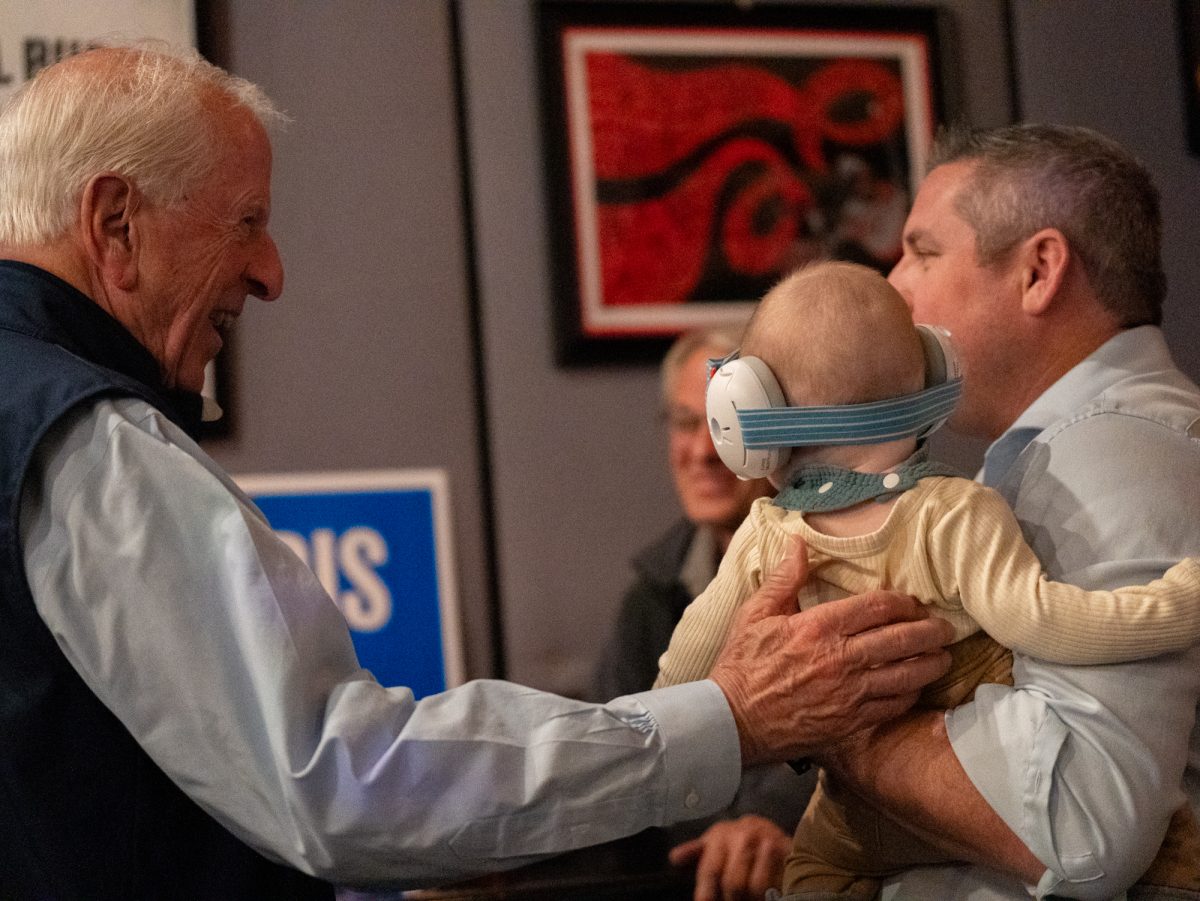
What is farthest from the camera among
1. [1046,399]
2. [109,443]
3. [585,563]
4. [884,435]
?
[585,563]

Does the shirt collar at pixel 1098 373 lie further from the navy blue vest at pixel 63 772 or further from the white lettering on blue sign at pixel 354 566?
the white lettering on blue sign at pixel 354 566

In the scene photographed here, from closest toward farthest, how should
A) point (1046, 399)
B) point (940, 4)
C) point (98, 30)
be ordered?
point (1046, 399) → point (98, 30) → point (940, 4)

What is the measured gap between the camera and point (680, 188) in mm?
3281

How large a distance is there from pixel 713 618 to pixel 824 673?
169 millimetres

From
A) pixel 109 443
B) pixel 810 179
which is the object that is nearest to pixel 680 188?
pixel 810 179

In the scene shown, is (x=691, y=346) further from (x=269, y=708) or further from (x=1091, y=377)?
(x=269, y=708)

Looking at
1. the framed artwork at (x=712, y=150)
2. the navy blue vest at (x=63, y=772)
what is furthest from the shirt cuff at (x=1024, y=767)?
the framed artwork at (x=712, y=150)

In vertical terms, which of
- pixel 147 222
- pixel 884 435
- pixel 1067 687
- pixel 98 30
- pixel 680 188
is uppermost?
pixel 98 30

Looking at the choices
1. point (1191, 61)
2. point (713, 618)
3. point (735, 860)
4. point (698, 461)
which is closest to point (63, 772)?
point (713, 618)

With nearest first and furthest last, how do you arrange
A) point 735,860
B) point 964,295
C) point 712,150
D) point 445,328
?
point 964,295 → point 735,860 → point 445,328 → point 712,150

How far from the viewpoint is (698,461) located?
118 inches

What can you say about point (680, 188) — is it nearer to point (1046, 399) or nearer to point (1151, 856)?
point (1046, 399)

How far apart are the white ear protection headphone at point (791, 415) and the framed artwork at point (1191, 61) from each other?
2.41 metres

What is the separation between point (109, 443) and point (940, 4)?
2738 millimetres
